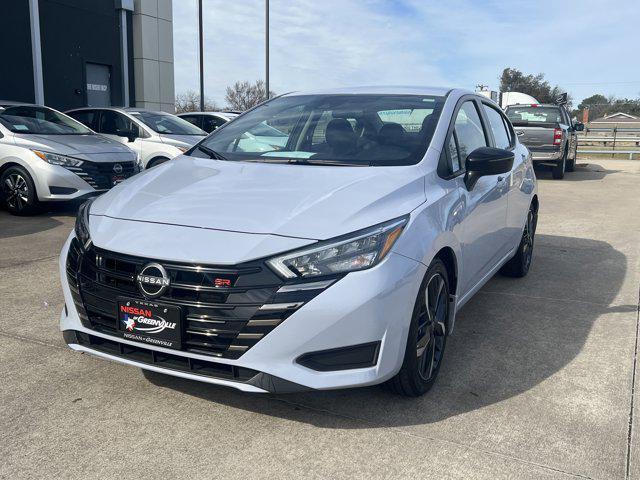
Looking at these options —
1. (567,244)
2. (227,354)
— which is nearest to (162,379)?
(227,354)

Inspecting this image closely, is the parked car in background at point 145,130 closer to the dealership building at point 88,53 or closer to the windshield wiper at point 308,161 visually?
the dealership building at point 88,53

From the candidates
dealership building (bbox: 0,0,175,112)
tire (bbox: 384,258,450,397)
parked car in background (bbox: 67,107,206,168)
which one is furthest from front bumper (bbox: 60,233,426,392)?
dealership building (bbox: 0,0,175,112)

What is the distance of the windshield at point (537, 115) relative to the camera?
1614 centimetres

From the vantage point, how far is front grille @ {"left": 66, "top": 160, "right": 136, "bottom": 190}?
8.30 meters

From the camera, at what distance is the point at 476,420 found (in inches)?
118

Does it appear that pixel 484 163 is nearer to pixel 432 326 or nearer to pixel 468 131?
pixel 468 131

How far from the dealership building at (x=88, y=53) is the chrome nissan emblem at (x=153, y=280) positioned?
13605mm

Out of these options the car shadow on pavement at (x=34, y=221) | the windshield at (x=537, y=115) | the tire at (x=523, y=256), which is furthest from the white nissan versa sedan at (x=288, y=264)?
the windshield at (x=537, y=115)

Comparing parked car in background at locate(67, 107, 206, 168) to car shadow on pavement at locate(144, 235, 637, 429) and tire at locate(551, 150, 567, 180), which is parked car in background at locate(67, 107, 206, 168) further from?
tire at locate(551, 150, 567, 180)

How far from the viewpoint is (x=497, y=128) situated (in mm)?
5156

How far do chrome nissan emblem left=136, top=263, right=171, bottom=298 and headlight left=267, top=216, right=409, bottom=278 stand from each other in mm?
454

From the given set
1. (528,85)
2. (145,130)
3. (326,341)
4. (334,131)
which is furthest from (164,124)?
(528,85)

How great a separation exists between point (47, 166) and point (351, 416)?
21.6 ft

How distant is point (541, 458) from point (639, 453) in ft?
1.49
